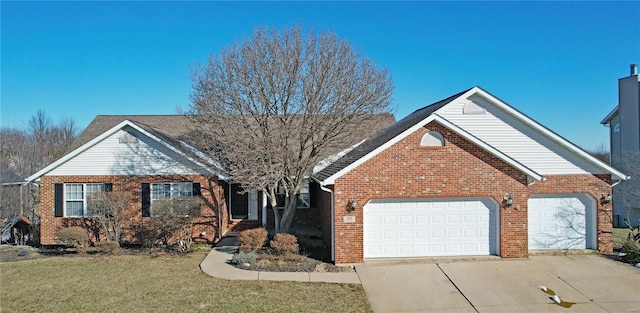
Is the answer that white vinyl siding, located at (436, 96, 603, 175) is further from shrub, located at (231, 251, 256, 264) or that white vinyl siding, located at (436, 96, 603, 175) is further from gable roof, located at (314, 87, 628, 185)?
shrub, located at (231, 251, 256, 264)

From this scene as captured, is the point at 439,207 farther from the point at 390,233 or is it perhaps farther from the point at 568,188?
the point at 568,188

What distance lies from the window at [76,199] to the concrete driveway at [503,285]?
11.2 metres

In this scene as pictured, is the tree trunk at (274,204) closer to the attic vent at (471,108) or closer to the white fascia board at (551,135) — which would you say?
the attic vent at (471,108)

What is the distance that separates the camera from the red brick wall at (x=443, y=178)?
11.8m

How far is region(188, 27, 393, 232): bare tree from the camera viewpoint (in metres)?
12.9

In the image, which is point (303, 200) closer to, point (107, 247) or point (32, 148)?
point (107, 247)

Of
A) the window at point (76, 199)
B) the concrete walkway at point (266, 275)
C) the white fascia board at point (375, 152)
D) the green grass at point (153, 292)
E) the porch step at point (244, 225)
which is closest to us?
the green grass at point (153, 292)

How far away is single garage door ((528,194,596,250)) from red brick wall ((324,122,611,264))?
4.78 ft

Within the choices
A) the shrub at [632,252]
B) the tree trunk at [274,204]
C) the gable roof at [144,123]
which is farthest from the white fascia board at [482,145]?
the gable roof at [144,123]

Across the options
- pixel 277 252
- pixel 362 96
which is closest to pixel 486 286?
pixel 277 252

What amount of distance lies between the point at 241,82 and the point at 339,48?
347cm

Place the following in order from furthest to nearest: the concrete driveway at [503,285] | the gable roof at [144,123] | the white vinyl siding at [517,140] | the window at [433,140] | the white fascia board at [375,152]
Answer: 1. the gable roof at [144,123]
2. the white vinyl siding at [517,140]
3. the window at [433,140]
4. the white fascia board at [375,152]
5. the concrete driveway at [503,285]

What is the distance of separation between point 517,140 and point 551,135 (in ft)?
3.40

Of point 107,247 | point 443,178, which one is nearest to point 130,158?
point 107,247
